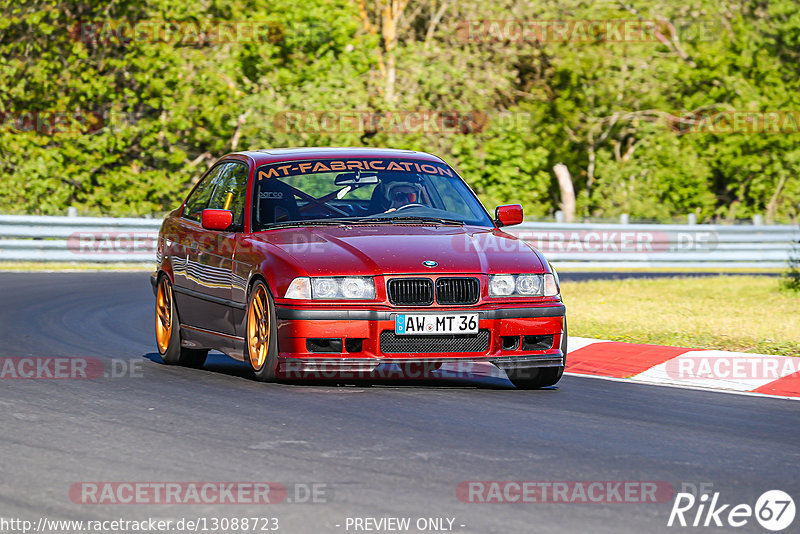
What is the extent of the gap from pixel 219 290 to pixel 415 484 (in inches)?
170

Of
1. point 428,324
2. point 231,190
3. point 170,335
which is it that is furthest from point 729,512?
point 170,335

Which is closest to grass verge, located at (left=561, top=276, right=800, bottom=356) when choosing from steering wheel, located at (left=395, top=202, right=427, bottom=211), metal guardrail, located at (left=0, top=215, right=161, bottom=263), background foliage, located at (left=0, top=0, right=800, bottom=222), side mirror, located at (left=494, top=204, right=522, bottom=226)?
side mirror, located at (left=494, top=204, right=522, bottom=226)

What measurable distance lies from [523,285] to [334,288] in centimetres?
126

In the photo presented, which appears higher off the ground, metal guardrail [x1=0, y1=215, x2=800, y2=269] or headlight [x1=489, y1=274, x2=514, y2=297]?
headlight [x1=489, y1=274, x2=514, y2=297]

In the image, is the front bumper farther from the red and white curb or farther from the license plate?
the red and white curb

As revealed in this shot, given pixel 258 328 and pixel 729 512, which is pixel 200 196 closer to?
pixel 258 328

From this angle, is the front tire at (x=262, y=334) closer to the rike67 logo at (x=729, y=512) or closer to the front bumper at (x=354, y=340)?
the front bumper at (x=354, y=340)

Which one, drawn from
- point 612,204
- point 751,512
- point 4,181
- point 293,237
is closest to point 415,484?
point 751,512

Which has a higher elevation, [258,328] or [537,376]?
[258,328]

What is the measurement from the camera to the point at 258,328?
9.36 m

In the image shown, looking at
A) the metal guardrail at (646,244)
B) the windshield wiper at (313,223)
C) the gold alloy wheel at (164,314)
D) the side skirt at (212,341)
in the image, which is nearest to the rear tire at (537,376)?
the windshield wiper at (313,223)

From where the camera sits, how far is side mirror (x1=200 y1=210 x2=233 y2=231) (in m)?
9.88

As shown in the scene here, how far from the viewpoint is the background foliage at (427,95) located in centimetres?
2925

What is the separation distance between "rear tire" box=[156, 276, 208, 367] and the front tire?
1.35m
